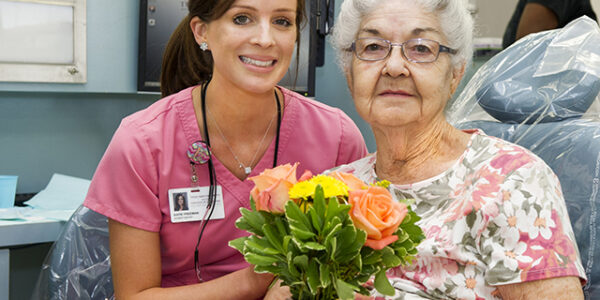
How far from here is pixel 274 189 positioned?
942mm

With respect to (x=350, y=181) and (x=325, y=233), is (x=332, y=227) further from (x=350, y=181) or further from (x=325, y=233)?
(x=350, y=181)

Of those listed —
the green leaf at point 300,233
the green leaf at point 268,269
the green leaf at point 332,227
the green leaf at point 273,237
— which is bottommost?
the green leaf at point 268,269

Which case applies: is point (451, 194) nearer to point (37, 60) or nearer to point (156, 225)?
point (156, 225)

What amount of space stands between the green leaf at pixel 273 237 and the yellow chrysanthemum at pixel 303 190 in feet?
0.21

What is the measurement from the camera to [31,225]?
7.22 ft

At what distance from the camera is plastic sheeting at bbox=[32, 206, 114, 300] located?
1733 millimetres

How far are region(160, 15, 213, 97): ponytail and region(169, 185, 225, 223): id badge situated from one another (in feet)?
1.46

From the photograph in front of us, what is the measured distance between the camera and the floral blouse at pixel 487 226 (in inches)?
43.4

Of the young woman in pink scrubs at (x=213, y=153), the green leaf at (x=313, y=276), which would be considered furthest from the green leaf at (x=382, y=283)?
the young woman in pink scrubs at (x=213, y=153)

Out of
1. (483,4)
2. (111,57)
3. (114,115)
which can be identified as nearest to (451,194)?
(111,57)

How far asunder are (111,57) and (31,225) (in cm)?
92

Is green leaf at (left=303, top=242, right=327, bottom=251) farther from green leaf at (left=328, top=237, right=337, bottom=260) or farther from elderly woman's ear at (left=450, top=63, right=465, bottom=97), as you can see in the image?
elderly woman's ear at (left=450, top=63, right=465, bottom=97)

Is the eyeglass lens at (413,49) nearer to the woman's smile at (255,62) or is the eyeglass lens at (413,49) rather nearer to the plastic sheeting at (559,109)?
the plastic sheeting at (559,109)

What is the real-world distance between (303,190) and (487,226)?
17.4 inches
